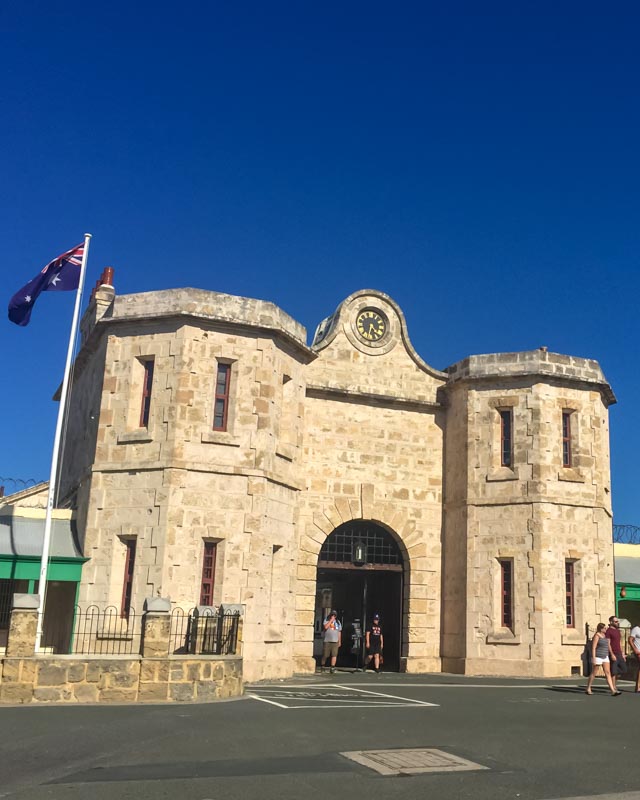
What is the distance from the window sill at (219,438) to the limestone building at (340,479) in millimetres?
54

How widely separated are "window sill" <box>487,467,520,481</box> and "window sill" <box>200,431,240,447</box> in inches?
295

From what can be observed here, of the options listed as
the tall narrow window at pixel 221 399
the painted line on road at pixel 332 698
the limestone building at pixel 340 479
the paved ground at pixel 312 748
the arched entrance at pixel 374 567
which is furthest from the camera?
the arched entrance at pixel 374 567

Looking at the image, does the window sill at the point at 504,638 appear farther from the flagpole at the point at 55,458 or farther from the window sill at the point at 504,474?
the flagpole at the point at 55,458

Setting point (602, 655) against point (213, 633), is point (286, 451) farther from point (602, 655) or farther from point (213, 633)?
point (602, 655)

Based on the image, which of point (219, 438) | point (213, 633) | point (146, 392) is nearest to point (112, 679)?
point (213, 633)

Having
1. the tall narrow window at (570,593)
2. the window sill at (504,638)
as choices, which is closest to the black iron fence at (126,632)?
the window sill at (504,638)

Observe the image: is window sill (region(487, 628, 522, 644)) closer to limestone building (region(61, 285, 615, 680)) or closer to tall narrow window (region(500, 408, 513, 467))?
limestone building (region(61, 285, 615, 680))

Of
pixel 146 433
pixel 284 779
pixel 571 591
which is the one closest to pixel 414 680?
pixel 571 591

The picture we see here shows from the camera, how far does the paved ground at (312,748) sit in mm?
7363

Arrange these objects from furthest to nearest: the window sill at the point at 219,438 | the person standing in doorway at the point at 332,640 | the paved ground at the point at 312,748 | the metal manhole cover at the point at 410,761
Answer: the person standing in doorway at the point at 332,640
the window sill at the point at 219,438
the metal manhole cover at the point at 410,761
the paved ground at the point at 312,748

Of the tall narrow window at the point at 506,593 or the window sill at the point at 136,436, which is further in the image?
the tall narrow window at the point at 506,593

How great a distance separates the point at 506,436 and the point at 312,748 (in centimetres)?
1490


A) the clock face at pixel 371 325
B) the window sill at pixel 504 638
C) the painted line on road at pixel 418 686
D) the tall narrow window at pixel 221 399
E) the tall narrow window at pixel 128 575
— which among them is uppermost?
the clock face at pixel 371 325

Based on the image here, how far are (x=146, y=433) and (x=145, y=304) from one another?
3.19 meters
